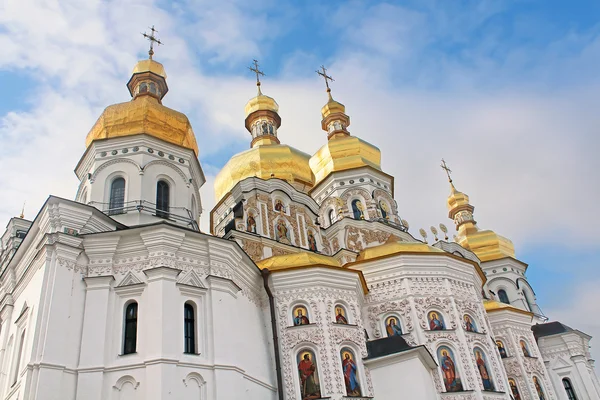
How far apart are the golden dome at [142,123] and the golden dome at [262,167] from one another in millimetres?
5552

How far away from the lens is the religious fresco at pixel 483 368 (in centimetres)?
1507

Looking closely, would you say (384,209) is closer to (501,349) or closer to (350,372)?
(501,349)

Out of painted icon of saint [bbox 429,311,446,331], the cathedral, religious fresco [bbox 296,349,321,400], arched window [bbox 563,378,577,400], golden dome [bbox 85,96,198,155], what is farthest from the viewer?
arched window [bbox 563,378,577,400]

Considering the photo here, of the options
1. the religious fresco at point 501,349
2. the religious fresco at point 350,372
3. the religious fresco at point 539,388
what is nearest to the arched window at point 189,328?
the religious fresco at point 350,372

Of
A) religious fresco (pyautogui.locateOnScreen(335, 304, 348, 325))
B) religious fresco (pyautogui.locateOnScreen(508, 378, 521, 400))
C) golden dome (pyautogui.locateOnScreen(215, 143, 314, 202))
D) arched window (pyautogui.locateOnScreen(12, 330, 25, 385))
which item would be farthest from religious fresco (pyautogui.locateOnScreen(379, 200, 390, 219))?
arched window (pyautogui.locateOnScreen(12, 330, 25, 385))

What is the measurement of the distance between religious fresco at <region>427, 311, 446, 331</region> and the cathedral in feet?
0.12

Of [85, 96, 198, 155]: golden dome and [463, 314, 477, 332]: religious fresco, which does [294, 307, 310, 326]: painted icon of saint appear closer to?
[463, 314, 477, 332]: religious fresco

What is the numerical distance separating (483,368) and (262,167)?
12.3 m

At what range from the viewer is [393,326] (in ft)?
51.7

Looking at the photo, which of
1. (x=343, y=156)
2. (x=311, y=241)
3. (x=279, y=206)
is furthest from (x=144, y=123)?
(x=343, y=156)

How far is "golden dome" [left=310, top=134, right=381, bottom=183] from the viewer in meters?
25.4

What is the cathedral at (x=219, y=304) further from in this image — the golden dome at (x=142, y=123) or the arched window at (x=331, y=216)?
the arched window at (x=331, y=216)

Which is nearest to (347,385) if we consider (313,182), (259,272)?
(259,272)

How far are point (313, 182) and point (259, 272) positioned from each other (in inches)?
460
